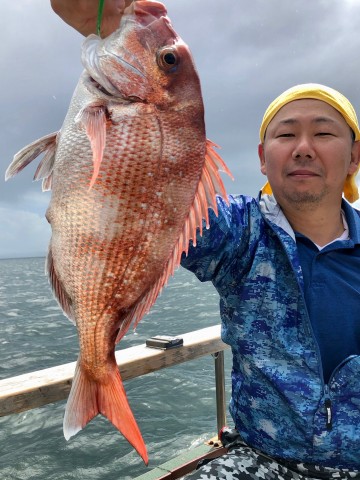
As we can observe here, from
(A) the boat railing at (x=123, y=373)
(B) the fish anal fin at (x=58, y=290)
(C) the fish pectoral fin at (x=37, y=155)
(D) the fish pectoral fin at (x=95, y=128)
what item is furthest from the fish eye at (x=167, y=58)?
(A) the boat railing at (x=123, y=373)

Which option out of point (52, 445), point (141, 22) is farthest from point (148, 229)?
point (52, 445)

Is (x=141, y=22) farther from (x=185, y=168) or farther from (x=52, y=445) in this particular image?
(x=52, y=445)

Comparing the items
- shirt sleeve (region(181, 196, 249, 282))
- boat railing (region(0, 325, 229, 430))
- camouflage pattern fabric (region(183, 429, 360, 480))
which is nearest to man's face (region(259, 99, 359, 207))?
shirt sleeve (region(181, 196, 249, 282))

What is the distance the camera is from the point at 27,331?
60.2ft

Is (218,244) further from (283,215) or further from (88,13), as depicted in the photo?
(88,13)

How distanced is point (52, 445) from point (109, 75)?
7.08m

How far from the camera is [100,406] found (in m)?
1.35

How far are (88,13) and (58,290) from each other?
39.1 inches

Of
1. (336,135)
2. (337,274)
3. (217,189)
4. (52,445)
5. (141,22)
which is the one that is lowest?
(52,445)

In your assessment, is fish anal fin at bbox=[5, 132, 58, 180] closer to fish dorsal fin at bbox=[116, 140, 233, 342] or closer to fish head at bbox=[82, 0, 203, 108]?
fish head at bbox=[82, 0, 203, 108]

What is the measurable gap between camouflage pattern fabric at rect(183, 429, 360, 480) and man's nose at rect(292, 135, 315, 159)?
1.48 metres

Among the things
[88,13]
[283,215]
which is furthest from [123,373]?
[88,13]

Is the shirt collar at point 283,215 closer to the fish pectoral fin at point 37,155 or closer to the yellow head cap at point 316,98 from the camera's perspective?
the yellow head cap at point 316,98

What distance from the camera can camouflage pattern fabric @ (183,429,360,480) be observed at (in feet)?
6.92
